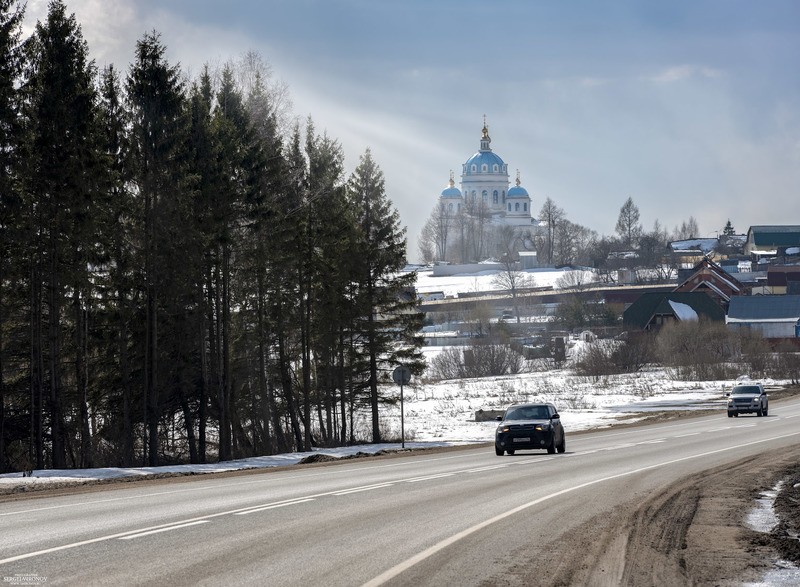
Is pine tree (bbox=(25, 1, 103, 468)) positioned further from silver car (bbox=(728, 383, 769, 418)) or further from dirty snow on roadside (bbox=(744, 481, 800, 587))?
silver car (bbox=(728, 383, 769, 418))

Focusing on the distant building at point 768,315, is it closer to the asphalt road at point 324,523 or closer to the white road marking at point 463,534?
the asphalt road at point 324,523

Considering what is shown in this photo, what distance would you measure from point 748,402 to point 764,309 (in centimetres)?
6954

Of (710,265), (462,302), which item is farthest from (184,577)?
(462,302)

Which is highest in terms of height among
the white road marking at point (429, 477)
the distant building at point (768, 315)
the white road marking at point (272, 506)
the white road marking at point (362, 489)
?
the distant building at point (768, 315)

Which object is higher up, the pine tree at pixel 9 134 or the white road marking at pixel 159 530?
the pine tree at pixel 9 134

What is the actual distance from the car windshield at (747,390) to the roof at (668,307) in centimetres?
6201

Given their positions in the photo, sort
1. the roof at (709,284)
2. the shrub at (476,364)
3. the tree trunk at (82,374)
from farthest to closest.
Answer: the roof at (709,284) < the shrub at (476,364) < the tree trunk at (82,374)

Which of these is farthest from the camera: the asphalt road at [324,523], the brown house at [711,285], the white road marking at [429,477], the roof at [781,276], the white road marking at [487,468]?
the roof at [781,276]

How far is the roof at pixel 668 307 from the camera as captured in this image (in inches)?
4562

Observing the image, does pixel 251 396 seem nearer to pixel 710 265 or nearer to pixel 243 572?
pixel 243 572

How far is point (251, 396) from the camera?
4681cm

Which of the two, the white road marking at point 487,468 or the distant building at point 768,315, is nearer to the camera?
the white road marking at point 487,468

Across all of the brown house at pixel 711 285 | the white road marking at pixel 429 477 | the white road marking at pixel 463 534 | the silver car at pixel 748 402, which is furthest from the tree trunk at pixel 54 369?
the brown house at pixel 711 285

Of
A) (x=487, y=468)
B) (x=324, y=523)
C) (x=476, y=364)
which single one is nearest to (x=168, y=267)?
(x=487, y=468)
